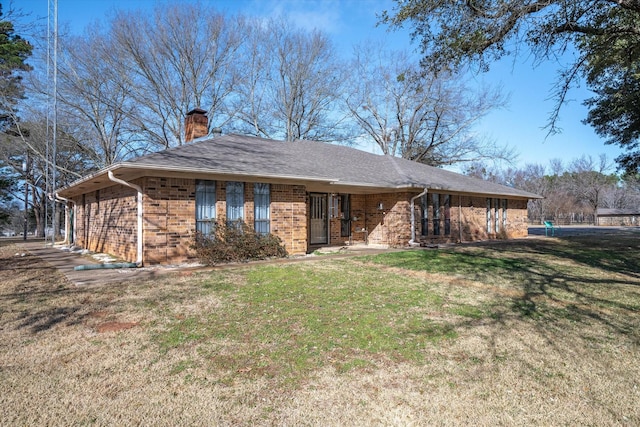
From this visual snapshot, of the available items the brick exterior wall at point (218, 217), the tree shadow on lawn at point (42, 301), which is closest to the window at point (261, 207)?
the brick exterior wall at point (218, 217)

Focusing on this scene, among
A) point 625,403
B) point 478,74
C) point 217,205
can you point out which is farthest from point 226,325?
point 478,74

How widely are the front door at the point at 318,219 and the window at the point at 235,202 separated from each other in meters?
3.78

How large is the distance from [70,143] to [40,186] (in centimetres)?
869

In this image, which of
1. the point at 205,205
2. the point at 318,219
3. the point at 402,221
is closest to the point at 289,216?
the point at 205,205

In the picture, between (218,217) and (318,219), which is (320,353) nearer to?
(218,217)

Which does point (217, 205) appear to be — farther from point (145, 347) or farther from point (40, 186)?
point (40, 186)

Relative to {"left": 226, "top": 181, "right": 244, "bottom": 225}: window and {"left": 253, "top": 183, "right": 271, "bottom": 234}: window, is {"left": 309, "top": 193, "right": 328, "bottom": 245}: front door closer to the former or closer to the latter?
{"left": 253, "top": 183, "right": 271, "bottom": 234}: window

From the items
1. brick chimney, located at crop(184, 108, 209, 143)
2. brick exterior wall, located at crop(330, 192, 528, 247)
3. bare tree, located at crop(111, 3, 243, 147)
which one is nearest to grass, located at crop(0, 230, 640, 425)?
brick exterior wall, located at crop(330, 192, 528, 247)

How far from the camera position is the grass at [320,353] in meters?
2.69

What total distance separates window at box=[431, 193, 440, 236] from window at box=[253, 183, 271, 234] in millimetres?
7422

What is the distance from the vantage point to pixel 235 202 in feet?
33.4

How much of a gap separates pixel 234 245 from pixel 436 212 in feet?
29.4

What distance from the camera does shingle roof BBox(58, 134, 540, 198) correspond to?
9336 mm

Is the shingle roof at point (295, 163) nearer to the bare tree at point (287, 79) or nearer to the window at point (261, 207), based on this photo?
the window at point (261, 207)
